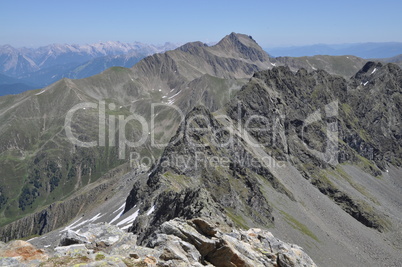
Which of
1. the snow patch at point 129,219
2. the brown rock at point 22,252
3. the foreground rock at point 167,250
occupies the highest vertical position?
the brown rock at point 22,252

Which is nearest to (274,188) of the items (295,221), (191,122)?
(295,221)

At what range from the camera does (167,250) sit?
1043 inches

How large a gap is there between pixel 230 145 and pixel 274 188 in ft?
75.3

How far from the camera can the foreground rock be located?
74.5 ft

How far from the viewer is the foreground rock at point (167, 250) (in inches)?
894

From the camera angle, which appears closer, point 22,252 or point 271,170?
point 22,252

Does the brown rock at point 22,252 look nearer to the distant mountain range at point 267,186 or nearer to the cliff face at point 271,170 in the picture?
the distant mountain range at point 267,186

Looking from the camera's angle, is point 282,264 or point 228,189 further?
point 228,189

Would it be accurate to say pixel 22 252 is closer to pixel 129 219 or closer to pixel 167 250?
pixel 167 250

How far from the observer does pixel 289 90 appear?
615 feet

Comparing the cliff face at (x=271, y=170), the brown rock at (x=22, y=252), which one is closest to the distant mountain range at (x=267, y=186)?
the cliff face at (x=271, y=170)

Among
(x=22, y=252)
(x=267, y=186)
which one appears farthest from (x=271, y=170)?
(x=22, y=252)

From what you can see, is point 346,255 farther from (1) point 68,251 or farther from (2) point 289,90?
(2) point 289,90

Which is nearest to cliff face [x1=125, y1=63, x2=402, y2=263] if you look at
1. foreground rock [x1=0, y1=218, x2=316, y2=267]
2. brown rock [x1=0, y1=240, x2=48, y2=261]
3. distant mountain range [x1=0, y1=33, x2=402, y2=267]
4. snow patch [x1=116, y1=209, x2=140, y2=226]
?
distant mountain range [x1=0, y1=33, x2=402, y2=267]
